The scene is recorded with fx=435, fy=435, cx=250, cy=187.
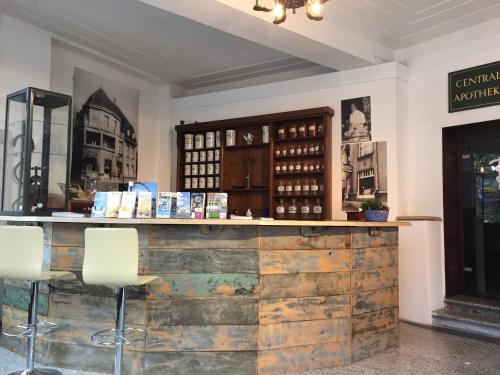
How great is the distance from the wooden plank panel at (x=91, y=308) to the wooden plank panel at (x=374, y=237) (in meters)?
1.88

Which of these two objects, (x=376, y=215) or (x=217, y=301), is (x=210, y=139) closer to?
(x=376, y=215)

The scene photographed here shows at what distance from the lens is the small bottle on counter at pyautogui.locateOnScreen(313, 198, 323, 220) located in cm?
595

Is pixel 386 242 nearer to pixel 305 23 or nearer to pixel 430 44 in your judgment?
pixel 305 23

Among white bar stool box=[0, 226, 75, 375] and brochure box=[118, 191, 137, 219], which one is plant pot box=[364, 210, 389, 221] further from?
white bar stool box=[0, 226, 75, 375]

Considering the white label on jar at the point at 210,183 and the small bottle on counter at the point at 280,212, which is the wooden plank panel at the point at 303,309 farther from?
the white label on jar at the point at 210,183

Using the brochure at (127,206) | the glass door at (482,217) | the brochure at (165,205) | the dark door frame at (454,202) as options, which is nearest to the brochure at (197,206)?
the brochure at (165,205)

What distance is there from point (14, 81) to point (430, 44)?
5.23 meters

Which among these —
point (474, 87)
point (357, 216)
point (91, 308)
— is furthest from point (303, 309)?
point (474, 87)

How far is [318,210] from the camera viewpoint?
600 cm

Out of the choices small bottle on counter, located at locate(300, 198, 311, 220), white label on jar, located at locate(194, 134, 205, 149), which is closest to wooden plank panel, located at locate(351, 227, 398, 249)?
small bottle on counter, located at locate(300, 198, 311, 220)

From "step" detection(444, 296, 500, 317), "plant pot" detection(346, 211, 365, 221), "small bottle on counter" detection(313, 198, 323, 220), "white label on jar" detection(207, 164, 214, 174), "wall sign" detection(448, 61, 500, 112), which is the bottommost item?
"step" detection(444, 296, 500, 317)

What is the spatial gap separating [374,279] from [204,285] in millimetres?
1608

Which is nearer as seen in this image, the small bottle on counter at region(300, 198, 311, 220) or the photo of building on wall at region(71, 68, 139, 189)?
the small bottle on counter at region(300, 198, 311, 220)

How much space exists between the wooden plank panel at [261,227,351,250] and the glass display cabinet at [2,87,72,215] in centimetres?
257
